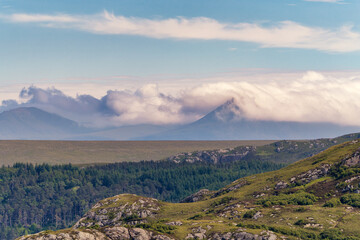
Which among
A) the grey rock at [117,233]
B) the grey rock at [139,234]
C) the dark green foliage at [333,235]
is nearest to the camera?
the grey rock at [117,233]

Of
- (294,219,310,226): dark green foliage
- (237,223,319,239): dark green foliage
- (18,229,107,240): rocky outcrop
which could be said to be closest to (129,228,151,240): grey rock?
(18,229,107,240): rocky outcrop

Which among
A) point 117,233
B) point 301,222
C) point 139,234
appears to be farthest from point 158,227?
point 301,222

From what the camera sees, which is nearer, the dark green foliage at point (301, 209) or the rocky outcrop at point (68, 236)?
the rocky outcrop at point (68, 236)

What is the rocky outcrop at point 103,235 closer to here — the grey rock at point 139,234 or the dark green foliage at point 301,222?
the grey rock at point 139,234

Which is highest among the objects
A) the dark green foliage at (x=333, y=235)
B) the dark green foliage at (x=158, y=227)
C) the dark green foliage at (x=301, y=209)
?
the dark green foliage at (x=301, y=209)

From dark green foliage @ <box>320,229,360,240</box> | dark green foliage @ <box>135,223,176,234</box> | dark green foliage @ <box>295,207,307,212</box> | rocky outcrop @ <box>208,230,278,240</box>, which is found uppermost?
dark green foliage @ <box>295,207,307,212</box>

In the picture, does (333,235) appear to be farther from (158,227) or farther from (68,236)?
(68,236)

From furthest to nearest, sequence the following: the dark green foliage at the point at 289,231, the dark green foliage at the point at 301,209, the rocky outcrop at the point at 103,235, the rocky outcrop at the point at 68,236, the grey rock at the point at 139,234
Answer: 1. the dark green foliage at the point at 301,209
2. the dark green foliage at the point at 289,231
3. the grey rock at the point at 139,234
4. the rocky outcrop at the point at 103,235
5. the rocky outcrop at the point at 68,236

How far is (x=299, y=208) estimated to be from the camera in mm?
199625

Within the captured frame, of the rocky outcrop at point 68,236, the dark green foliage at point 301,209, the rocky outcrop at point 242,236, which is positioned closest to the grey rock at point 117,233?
the rocky outcrop at point 68,236

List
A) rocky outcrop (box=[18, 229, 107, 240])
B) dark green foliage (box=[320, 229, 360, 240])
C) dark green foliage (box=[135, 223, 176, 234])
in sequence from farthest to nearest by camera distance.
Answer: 1. dark green foliage (box=[320, 229, 360, 240])
2. dark green foliage (box=[135, 223, 176, 234])
3. rocky outcrop (box=[18, 229, 107, 240])

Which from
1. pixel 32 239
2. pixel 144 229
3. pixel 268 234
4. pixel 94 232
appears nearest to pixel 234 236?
pixel 268 234

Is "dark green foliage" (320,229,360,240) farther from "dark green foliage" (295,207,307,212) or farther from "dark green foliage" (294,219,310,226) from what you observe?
"dark green foliage" (295,207,307,212)

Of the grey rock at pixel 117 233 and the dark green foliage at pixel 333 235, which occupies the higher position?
the grey rock at pixel 117 233
